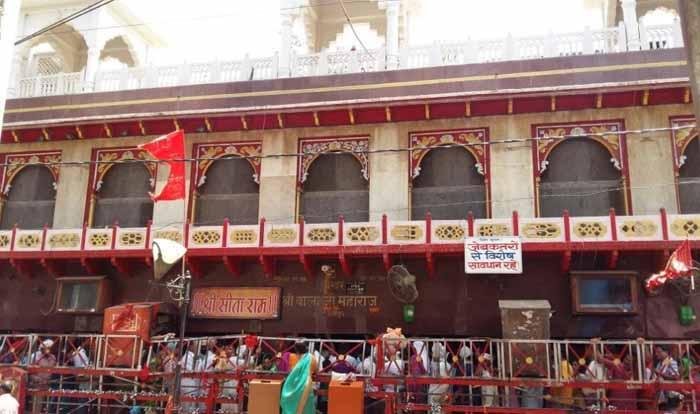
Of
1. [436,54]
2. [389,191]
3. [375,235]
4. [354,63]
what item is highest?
[436,54]

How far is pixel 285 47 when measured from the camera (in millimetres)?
17734

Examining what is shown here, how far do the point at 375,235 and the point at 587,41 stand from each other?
23.3 feet

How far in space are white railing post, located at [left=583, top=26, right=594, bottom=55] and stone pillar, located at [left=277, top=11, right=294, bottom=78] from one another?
7538mm

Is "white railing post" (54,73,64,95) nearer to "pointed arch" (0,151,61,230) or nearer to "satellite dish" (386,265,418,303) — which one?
"pointed arch" (0,151,61,230)

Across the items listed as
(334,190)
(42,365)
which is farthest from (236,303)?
(42,365)

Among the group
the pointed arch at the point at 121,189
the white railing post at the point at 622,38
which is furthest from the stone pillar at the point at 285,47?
the white railing post at the point at 622,38

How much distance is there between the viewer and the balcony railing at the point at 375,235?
1350cm

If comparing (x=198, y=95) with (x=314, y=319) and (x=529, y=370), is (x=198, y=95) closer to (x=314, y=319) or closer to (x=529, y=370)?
(x=314, y=319)

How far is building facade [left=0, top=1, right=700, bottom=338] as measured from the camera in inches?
562

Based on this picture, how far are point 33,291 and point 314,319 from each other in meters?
7.85

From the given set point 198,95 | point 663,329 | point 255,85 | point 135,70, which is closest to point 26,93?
point 135,70

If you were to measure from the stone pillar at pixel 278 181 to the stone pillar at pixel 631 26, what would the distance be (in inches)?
339

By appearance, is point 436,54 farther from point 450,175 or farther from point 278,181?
point 278,181

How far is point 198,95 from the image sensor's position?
57.0 feet
